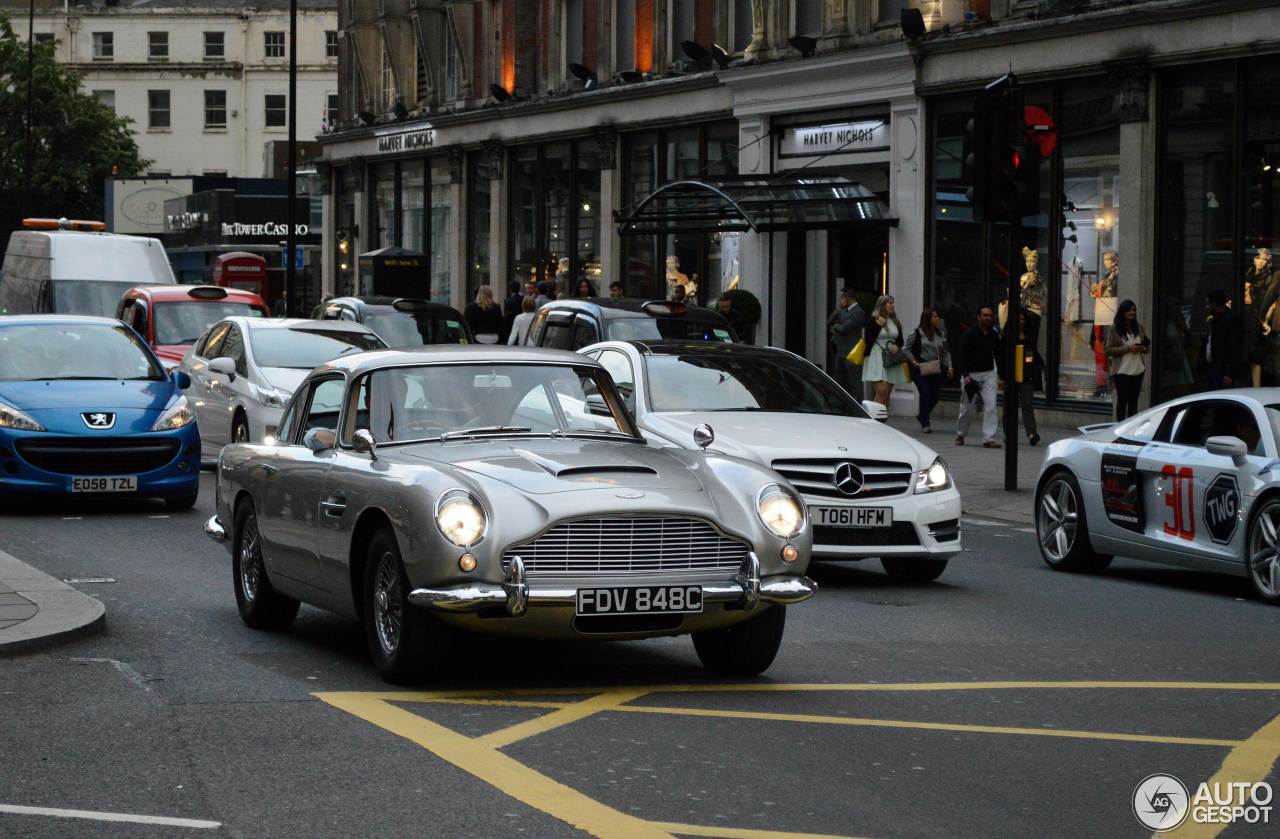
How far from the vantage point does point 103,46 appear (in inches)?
3807

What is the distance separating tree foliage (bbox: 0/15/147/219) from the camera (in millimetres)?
85188

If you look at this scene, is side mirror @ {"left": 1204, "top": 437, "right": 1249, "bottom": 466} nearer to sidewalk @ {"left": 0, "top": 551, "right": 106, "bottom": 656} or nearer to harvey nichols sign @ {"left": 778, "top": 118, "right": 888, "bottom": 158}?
sidewalk @ {"left": 0, "top": 551, "right": 106, "bottom": 656}

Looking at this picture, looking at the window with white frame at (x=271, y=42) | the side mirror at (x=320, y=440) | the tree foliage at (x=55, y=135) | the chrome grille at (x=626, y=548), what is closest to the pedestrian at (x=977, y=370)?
the side mirror at (x=320, y=440)

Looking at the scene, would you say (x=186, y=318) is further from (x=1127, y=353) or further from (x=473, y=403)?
(x=473, y=403)

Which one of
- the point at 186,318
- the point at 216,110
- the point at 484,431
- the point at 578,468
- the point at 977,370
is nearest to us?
the point at 578,468

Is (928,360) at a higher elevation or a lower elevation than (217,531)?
higher

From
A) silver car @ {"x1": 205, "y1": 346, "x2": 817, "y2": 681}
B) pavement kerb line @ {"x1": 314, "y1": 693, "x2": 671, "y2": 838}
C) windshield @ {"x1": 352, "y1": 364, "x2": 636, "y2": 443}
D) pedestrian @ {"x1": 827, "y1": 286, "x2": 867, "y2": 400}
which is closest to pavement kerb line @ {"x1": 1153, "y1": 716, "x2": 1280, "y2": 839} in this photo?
pavement kerb line @ {"x1": 314, "y1": 693, "x2": 671, "y2": 838}

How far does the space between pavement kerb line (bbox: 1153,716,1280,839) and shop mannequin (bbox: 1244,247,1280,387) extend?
53.7ft

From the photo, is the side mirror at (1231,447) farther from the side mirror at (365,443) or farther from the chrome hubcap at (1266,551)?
the side mirror at (365,443)

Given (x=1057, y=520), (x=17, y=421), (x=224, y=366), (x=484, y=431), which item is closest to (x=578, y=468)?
(x=484, y=431)

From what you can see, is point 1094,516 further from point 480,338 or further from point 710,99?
point 710,99

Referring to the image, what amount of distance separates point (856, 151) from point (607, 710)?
2442 centimetres

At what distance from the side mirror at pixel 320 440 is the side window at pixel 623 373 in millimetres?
4872

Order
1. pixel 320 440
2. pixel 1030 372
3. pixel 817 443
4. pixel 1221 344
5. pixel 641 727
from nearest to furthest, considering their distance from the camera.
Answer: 1. pixel 641 727
2. pixel 320 440
3. pixel 817 443
4. pixel 1221 344
5. pixel 1030 372
